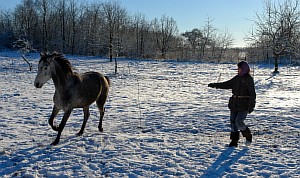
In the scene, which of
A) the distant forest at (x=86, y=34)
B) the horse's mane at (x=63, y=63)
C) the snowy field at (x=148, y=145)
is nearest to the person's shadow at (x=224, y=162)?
the snowy field at (x=148, y=145)

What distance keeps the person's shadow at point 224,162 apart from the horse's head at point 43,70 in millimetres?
3742

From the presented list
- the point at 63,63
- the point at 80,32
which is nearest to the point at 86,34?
the point at 80,32

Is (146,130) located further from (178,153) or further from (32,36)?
(32,36)

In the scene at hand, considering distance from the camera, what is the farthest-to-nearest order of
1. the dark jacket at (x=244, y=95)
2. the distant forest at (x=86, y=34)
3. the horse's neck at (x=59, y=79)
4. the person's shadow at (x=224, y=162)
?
1. the distant forest at (x=86, y=34)
2. the horse's neck at (x=59, y=79)
3. the dark jacket at (x=244, y=95)
4. the person's shadow at (x=224, y=162)

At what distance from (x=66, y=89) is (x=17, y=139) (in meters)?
1.66

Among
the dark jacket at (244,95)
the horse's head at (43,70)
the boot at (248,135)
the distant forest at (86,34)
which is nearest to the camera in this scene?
the horse's head at (43,70)

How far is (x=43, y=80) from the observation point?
19.7 feet

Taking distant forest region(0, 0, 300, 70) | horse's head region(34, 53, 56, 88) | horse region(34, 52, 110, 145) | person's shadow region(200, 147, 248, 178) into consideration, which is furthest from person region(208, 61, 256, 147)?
distant forest region(0, 0, 300, 70)

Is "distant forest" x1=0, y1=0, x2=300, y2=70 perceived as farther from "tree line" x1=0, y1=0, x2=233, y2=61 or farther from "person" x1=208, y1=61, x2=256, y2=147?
"person" x1=208, y1=61, x2=256, y2=147

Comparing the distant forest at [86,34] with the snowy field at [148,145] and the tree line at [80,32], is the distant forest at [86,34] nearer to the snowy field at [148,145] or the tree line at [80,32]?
the tree line at [80,32]

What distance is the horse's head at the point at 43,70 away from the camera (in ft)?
19.6

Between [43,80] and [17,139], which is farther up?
[43,80]

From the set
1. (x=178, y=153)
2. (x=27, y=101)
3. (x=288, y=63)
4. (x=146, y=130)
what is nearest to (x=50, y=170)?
(x=178, y=153)

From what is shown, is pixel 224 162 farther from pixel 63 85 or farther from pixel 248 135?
pixel 63 85
